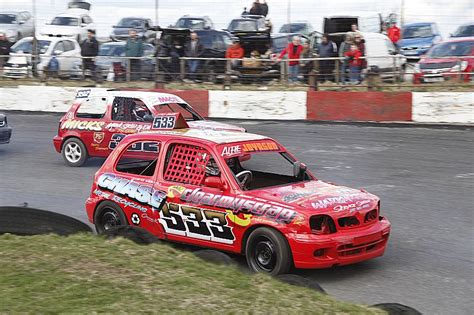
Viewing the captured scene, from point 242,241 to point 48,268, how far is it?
255cm

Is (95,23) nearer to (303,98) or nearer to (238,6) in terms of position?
(238,6)

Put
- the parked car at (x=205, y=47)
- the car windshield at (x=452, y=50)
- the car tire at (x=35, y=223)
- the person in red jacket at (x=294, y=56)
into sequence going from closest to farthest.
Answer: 1. the car tire at (x=35, y=223)
2. the car windshield at (x=452, y=50)
3. the person in red jacket at (x=294, y=56)
4. the parked car at (x=205, y=47)

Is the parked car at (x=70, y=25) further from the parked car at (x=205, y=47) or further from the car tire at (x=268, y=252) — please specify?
the car tire at (x=268, y=252)

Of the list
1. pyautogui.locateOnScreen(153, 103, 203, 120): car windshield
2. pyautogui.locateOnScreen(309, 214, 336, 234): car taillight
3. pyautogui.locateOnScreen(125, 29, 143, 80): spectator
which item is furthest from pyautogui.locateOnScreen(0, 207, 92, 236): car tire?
pyautogui.locateOnScreen(125, 29, 143, 80): spectator

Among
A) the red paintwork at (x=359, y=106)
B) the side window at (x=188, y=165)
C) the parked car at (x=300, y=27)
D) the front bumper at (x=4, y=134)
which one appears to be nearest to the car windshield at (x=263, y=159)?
the side window at (x=188, y=165)

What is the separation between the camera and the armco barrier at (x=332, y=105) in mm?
17406

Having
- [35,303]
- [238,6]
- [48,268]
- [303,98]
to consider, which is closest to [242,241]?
[48,268]

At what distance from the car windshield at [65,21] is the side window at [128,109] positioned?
17.3 metres

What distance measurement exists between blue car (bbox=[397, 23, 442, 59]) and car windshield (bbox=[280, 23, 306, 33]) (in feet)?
9.63

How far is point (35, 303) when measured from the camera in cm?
474

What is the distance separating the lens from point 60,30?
29984 millimetres

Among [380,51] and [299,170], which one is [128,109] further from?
[380,51]

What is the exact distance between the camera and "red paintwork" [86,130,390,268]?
7.27 meters

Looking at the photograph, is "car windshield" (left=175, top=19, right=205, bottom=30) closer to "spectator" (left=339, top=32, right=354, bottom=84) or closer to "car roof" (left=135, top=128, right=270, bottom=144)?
"spectator" (left=339, top=32, right=354, bottom=84)
